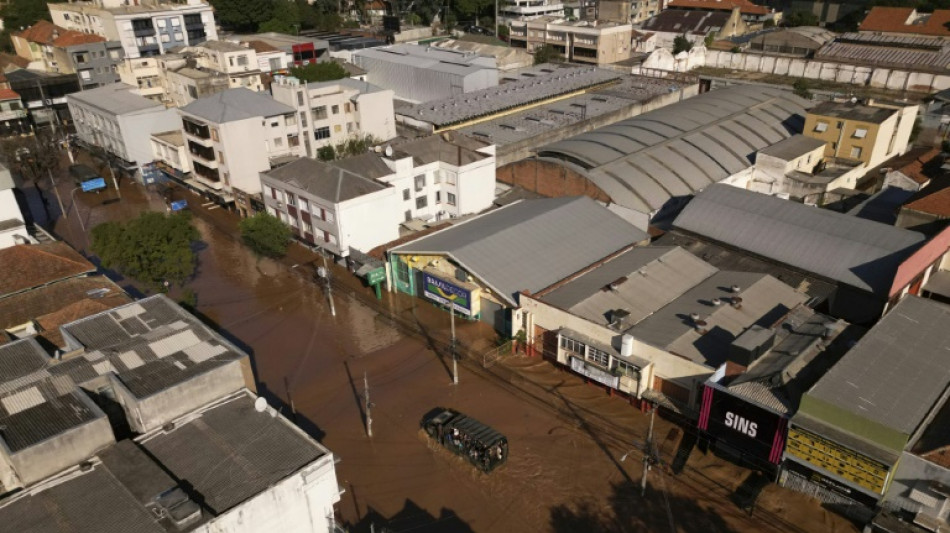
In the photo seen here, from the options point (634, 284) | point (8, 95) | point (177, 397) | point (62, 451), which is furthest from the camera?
point (8, 95)

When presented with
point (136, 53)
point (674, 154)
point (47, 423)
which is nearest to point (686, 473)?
point (47, 423)

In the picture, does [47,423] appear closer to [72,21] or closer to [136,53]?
[136,53]

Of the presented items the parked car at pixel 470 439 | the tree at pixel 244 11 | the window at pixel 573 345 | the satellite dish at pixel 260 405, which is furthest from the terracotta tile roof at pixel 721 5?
the satellite dish at pixel 260 405

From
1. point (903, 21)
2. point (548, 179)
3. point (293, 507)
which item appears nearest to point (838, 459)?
point (293, 507)

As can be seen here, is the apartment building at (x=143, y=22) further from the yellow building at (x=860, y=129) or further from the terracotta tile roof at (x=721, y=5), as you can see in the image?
the yellow building at (x=860, y=129)

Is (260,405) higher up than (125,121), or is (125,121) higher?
(125,121)

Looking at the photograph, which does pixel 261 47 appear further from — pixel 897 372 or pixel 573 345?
pixel 897 372
